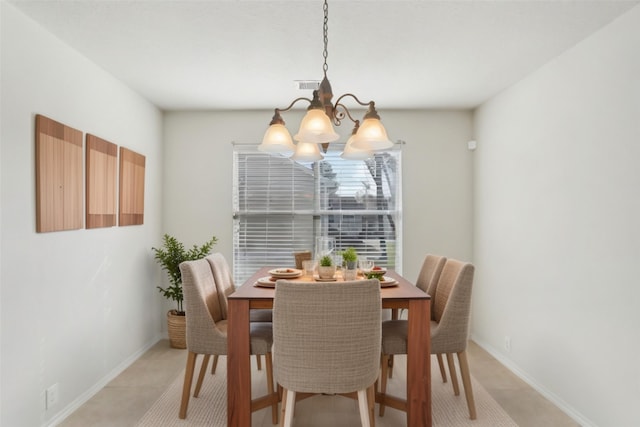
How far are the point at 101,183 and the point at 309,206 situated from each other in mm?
2078

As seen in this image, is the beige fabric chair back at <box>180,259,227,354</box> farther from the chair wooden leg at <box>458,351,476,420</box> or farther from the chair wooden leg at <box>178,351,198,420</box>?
the chair wooden leg at <box>458,351,476,420</box>

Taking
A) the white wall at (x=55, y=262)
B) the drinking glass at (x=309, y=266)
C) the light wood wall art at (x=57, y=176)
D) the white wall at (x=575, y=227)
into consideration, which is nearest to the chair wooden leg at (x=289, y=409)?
the drinking glass at (x=309, y=266)

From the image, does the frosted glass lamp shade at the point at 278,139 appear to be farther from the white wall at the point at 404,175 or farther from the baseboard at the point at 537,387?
the baseboard at the point at 537,387

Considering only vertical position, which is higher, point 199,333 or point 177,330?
point 199,333

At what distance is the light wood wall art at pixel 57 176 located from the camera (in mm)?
2453

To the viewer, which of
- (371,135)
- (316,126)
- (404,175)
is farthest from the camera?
(404,175)

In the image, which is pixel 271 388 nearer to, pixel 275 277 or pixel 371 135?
pixel 275 277

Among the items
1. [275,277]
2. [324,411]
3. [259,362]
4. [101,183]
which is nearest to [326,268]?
[275,277]

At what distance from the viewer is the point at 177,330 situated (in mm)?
4078

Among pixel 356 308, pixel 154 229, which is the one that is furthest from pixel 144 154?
pixel 356 308

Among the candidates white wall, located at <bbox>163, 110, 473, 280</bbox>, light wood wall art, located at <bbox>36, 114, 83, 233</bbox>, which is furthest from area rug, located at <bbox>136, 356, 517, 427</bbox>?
white wall, located at <bbox>163, 110, 473, 280</bbox>

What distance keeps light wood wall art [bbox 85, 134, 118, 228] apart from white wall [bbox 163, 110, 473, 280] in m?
1.12

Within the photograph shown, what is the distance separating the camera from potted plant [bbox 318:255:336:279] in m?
2.69

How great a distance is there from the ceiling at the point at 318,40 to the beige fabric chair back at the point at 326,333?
60.4 inches
